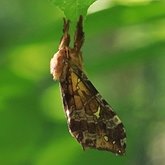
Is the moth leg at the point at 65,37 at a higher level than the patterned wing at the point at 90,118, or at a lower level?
higher

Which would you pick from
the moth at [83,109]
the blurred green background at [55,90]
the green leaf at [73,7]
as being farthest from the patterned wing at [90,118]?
the green leaf at [73,7]

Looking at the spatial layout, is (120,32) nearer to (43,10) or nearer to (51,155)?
(43,10)

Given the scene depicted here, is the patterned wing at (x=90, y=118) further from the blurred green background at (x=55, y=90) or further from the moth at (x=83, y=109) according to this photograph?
the blurred green background at (x=55, y=90)

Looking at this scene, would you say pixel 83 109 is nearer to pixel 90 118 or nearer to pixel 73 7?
pixel 90 118

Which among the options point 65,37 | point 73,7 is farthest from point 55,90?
point 73,7

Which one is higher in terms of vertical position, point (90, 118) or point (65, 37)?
point (65, 37)

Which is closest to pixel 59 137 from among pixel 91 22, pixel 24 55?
pixel 24 55
